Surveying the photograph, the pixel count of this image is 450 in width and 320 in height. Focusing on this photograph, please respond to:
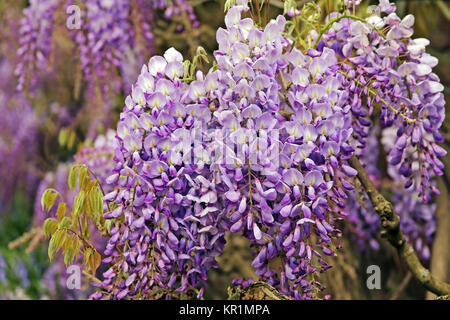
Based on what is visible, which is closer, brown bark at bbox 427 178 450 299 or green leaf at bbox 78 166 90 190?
green leaf at bbox 78 166 90 190

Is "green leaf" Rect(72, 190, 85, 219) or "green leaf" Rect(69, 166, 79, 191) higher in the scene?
"green leaf" Rect(69, 166, 79, 191)

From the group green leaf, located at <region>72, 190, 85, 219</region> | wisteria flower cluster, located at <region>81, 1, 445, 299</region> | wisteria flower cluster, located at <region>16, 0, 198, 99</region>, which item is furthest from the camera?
wisteria flower cluster, located at <region>16, 0, 198, 99</region>

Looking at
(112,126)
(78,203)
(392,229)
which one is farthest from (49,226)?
(112,126)

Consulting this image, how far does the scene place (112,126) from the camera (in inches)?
80.0

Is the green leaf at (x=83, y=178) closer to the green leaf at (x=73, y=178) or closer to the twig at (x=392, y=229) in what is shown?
the green leaf at (x=73, y=178)

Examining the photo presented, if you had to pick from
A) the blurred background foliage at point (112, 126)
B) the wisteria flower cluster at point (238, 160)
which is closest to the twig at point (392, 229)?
the wisteria flower cluster at point (238, 160)

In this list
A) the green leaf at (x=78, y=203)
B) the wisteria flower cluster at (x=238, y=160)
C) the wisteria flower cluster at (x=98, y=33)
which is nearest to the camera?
the wisteria flower cluster at (x=238, y=160)

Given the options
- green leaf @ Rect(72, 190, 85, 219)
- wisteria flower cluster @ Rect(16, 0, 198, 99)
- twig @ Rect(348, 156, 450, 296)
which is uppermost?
wisteria flower cluster @ Rect(16, 0, 198, 99)

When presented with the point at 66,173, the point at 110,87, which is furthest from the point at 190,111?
the point at 66,173

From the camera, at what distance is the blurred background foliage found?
159 centimetres

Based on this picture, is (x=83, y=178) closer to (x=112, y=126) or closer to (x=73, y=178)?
(x=73, y=178)

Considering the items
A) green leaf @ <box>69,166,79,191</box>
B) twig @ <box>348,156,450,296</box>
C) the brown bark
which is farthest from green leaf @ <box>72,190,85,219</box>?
Answer: the brown bark

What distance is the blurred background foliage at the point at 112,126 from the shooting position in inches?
62.5

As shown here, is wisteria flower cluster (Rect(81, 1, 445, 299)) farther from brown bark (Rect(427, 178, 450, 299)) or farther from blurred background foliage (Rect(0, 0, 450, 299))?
brown bark (Rect(427, 178, 450, 299))
